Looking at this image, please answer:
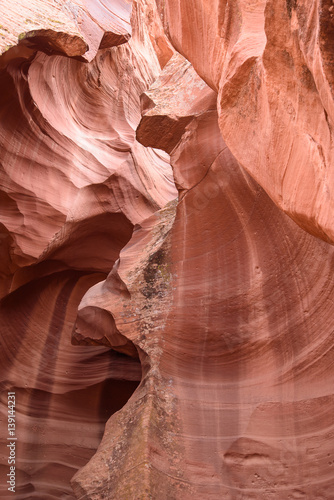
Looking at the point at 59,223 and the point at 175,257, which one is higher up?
the point at 59,223

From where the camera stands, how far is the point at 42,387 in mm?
8797

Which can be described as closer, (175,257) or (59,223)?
(175,257)

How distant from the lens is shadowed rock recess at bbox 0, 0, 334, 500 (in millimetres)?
3945

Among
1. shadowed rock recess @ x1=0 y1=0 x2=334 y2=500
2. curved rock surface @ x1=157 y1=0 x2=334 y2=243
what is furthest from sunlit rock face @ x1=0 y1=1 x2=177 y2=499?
curved rock surface @ x1=157 y1=0 x2=334 y2=243

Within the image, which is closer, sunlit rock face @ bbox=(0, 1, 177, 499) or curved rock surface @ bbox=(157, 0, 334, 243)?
curved rock surface @ bbox=(157, 0, 334, 243)

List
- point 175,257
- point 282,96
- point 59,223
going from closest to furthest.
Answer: point 282,96, point 175,257, point 59,223

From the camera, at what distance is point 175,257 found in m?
6.21

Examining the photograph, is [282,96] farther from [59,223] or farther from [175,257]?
[59,223]

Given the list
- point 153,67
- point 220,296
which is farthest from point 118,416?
point 153,67

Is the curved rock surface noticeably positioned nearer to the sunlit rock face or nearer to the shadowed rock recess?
the shadowed rock recess

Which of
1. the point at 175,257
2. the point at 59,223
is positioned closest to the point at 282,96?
the point at 175,257

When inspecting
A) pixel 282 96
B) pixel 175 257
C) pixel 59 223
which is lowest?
pixel 282 96

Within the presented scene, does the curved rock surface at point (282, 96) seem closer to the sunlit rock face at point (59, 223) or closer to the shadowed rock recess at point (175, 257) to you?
the shadowed rock recess at point (175, 257)

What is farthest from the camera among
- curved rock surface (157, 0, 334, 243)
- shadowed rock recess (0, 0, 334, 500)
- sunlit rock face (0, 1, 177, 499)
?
sunlit rock face (0, 1, 177, 499)
